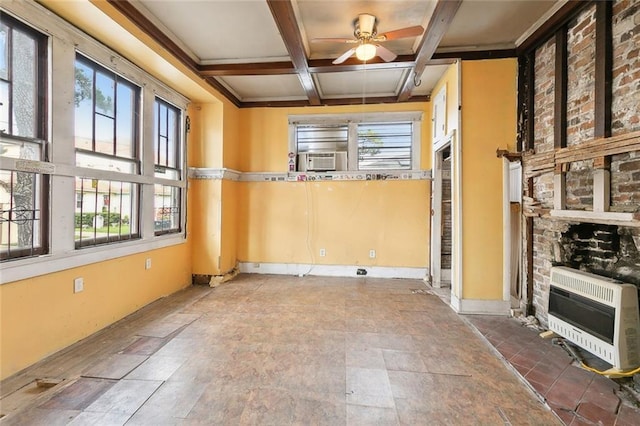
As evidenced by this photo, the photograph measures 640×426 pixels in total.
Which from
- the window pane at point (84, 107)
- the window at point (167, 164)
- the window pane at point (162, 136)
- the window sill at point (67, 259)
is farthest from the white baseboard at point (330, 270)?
the window pane at point (84, 107)

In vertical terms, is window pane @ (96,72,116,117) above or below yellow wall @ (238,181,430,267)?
above

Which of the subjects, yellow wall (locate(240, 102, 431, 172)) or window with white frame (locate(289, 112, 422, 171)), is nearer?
window with white frame (locate(289, 112, 422, 171))

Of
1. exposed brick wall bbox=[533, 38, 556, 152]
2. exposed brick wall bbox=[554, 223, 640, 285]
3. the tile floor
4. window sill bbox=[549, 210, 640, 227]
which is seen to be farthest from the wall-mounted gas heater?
exposed brick wall bbox=[533, 38, 556, 152]

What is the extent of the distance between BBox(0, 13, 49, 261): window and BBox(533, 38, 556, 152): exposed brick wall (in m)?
4.57

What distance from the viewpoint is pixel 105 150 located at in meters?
2.88

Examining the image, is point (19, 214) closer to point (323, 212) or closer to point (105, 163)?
point (105, 163)

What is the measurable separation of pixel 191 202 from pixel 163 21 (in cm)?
241

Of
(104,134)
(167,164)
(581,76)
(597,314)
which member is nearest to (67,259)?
(104,134)

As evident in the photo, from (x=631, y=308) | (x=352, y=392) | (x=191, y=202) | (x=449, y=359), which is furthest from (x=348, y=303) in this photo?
(x=191, y=202)

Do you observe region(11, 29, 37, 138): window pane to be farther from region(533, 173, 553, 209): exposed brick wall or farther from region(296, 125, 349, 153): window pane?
region(533, 173, 553, 209): exposed brick wall

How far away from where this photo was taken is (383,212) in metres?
4.77

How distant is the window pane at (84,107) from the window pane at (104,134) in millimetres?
84

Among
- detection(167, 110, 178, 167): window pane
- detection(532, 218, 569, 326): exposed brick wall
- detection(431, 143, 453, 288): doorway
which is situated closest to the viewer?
detection(532, 218, 569, 326): exposed brick wall

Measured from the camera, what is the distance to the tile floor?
168cm
